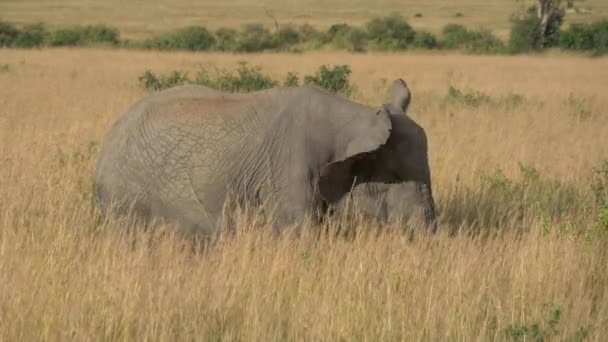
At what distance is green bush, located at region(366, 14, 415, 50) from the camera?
3941 centimetres

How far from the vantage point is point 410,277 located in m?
5.80

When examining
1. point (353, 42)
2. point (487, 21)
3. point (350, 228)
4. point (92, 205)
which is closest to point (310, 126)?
point (350, 228)

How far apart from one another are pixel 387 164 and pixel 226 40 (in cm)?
3548

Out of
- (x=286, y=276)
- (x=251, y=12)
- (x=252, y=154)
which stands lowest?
(x=251, y=12)

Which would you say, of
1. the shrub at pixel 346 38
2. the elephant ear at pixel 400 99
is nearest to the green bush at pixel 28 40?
the shrub at pixel 346 38

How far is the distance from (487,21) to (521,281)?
2493 inches

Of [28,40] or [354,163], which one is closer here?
[354,163]

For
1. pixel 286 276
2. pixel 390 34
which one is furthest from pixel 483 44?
pixel 286 276

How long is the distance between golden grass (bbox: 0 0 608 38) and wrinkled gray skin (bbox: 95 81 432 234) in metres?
46.2

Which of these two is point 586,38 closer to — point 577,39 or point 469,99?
point 577,39

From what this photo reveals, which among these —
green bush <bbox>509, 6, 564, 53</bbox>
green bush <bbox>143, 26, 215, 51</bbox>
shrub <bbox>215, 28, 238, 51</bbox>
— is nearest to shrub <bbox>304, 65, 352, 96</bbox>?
green bush <bbox>509, 6, 564, 53</bbox>

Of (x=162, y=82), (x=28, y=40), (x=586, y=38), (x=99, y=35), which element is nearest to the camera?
(x=162, y=82)

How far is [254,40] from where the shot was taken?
1619 inches

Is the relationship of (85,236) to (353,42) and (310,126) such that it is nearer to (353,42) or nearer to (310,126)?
(310,126)
